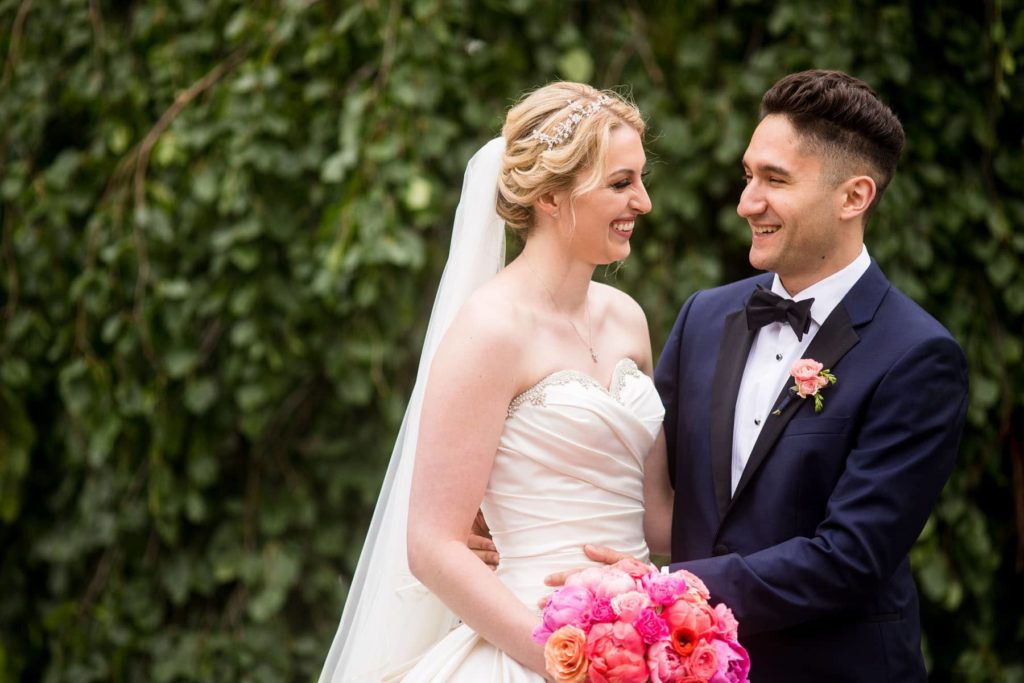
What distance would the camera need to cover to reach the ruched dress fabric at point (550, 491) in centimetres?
224

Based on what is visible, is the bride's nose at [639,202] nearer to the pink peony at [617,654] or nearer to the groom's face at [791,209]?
the groom's face at [791,209]

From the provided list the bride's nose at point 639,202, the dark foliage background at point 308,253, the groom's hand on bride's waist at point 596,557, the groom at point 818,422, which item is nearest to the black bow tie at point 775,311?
the groom at point 818,422

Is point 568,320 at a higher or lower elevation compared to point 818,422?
higher

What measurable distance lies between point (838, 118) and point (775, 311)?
1.43ft

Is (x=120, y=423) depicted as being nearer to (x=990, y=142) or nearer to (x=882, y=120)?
(x=882, y=120)

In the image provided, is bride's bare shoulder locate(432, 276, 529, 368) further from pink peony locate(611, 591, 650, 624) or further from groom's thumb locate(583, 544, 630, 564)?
pink peony locate(611, 591, 650, 624)

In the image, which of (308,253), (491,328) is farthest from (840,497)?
(308,253)

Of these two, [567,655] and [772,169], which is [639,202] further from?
[567,655]

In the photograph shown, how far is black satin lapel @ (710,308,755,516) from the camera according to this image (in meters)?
2.31

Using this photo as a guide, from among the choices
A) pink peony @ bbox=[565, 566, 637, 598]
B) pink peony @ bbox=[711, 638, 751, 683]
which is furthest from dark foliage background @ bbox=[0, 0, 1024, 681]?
pink peony @ bbox=[711, 638, 751, 683]

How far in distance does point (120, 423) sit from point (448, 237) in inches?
49.1

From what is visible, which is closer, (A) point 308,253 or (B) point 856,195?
(B) point 856,195

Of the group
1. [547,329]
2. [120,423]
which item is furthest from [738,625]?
[120,423]

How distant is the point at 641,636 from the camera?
6.19 feet
